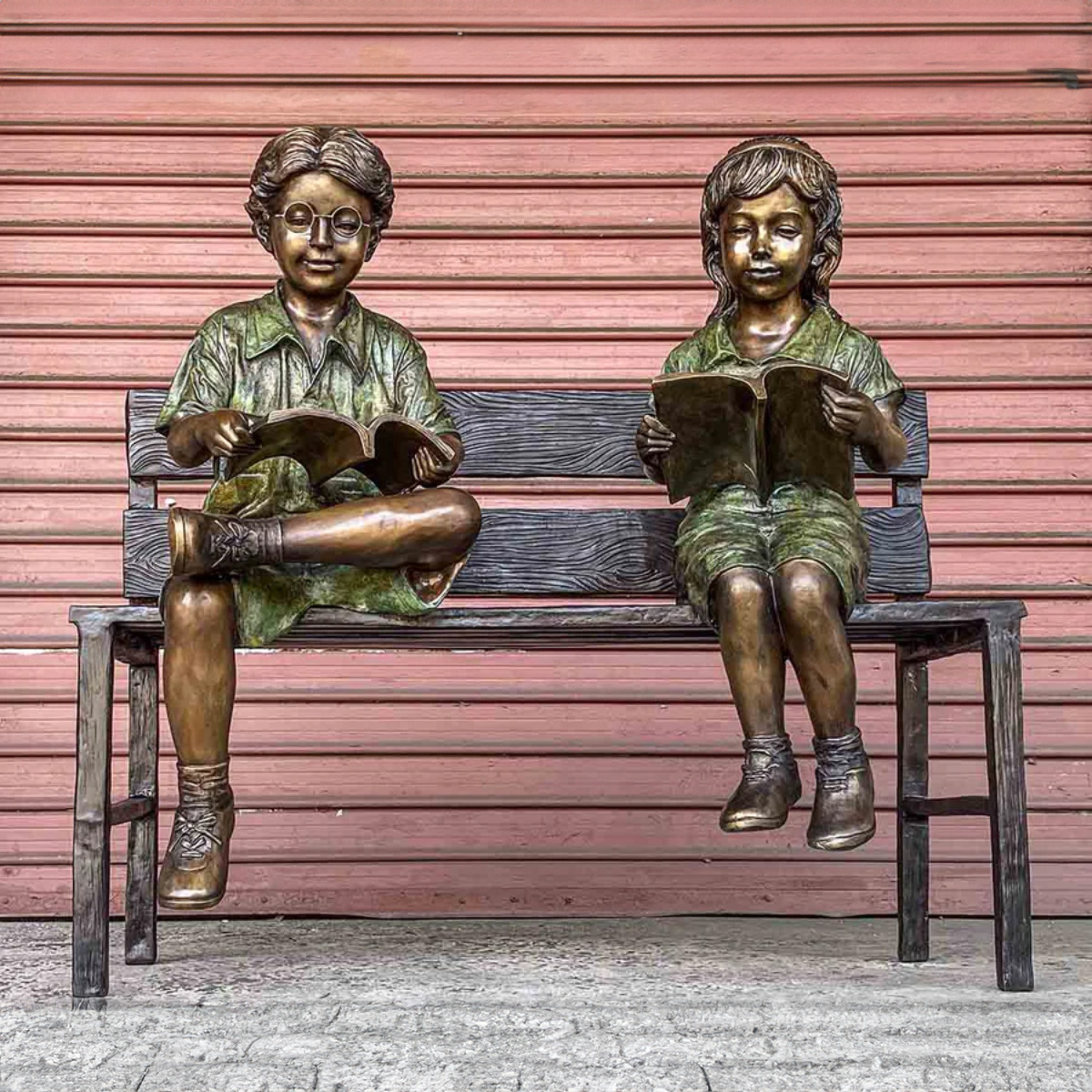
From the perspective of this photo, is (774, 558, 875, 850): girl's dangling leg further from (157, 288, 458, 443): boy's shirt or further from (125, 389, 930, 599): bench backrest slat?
(157, 288, 458, 443): boy's shirt

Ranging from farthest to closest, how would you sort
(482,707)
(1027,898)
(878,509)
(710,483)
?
(482,707)
(878,509)
(710,483)
(1027,898)

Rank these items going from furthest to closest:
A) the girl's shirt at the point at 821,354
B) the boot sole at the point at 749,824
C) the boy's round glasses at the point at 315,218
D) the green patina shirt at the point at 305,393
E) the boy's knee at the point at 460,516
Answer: the girl's shirt at the point at 821,354 → the boy's round glasses at the point at 315,218 → the green patina shirt at the point at 305,393 → the boy's knee at the point at 460,516 → the boot sole at the point at 749,824

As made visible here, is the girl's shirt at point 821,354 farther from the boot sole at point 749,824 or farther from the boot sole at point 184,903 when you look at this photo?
the boot sole at point 184,903

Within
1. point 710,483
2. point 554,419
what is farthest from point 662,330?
point 710,483

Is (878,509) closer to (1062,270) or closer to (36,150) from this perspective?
(1062,270)

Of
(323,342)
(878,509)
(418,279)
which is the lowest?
(878,509)

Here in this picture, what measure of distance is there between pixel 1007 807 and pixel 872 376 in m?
1.02

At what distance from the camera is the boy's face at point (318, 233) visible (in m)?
3.55

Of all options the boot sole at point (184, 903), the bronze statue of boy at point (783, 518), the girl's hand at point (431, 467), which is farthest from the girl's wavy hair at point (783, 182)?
the boot sole at point (184, 903)

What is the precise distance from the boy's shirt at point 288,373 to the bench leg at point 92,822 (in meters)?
0.57

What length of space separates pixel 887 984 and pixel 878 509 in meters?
1.20

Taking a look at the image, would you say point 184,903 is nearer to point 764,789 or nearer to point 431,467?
point 431,467

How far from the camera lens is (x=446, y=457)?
3.37 metres

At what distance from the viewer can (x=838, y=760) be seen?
323 cm
